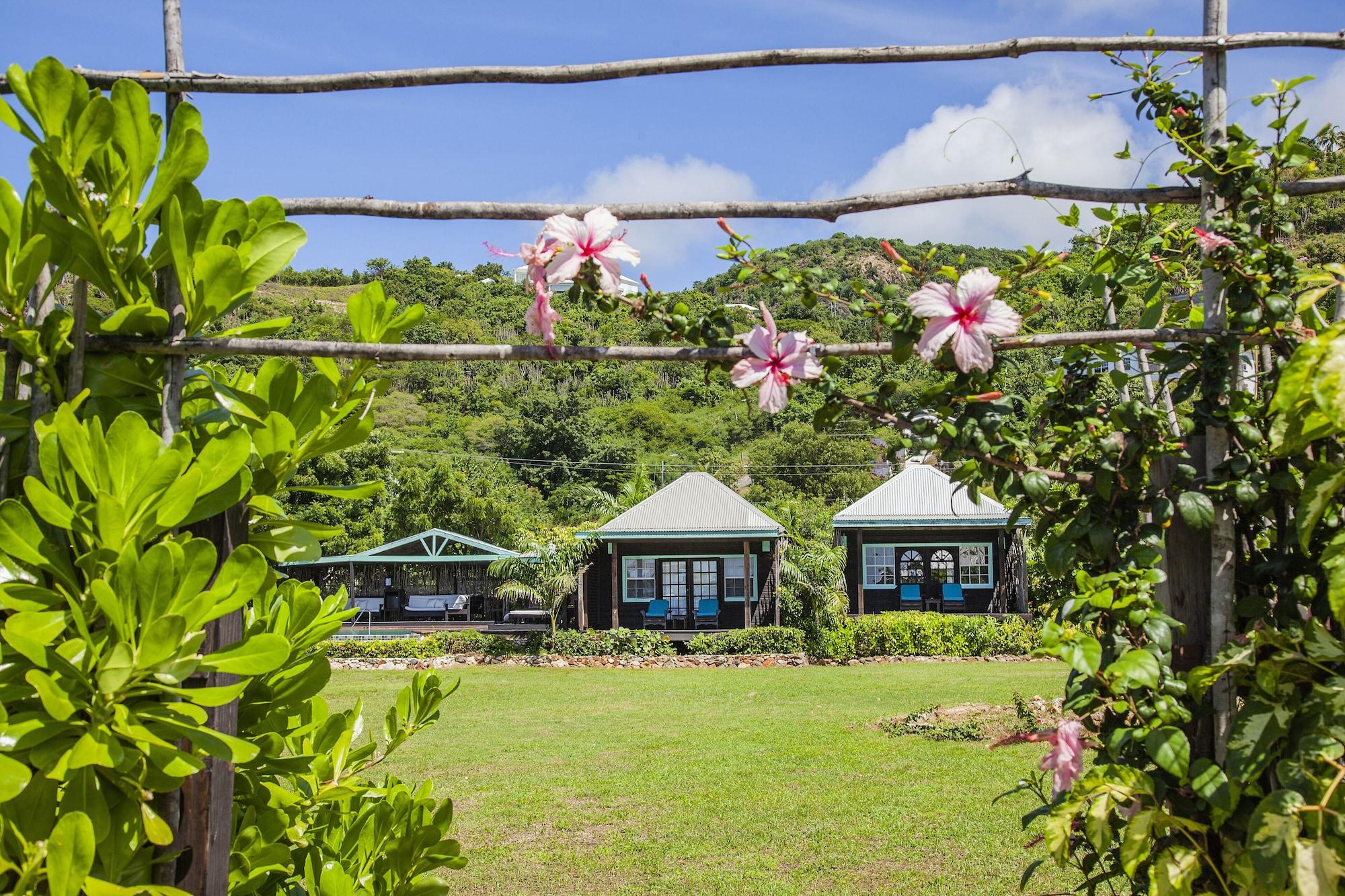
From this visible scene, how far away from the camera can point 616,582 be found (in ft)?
69.7

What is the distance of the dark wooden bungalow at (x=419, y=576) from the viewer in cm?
2358

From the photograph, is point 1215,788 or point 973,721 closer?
point 1215,788

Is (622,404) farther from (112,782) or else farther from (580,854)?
(112,782)

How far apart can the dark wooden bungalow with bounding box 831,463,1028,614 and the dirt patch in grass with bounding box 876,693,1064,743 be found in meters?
10.3

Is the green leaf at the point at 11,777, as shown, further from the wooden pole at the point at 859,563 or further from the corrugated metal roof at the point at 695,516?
the wooden pole at the point at 859,563

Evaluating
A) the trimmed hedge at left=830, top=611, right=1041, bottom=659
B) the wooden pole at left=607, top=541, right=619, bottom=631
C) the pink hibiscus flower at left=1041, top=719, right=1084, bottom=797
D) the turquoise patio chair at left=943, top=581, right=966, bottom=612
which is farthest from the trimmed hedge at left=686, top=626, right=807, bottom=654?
the pink hibiscus flower at left=1041, top=719, right=1084, bottom=797

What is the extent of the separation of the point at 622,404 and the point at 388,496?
58.0ft

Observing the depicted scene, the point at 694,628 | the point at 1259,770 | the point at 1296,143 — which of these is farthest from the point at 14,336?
the point at 694,628

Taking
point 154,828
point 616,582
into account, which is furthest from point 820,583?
point 154,828

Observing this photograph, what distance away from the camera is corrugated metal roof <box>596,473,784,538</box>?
20469 millimetres

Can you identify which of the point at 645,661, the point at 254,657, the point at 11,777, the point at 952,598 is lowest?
the point at 645,661

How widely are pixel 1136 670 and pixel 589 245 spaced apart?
1.20 meters

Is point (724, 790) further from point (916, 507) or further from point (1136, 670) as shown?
point (916, 507)

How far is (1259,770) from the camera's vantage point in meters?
1.61
